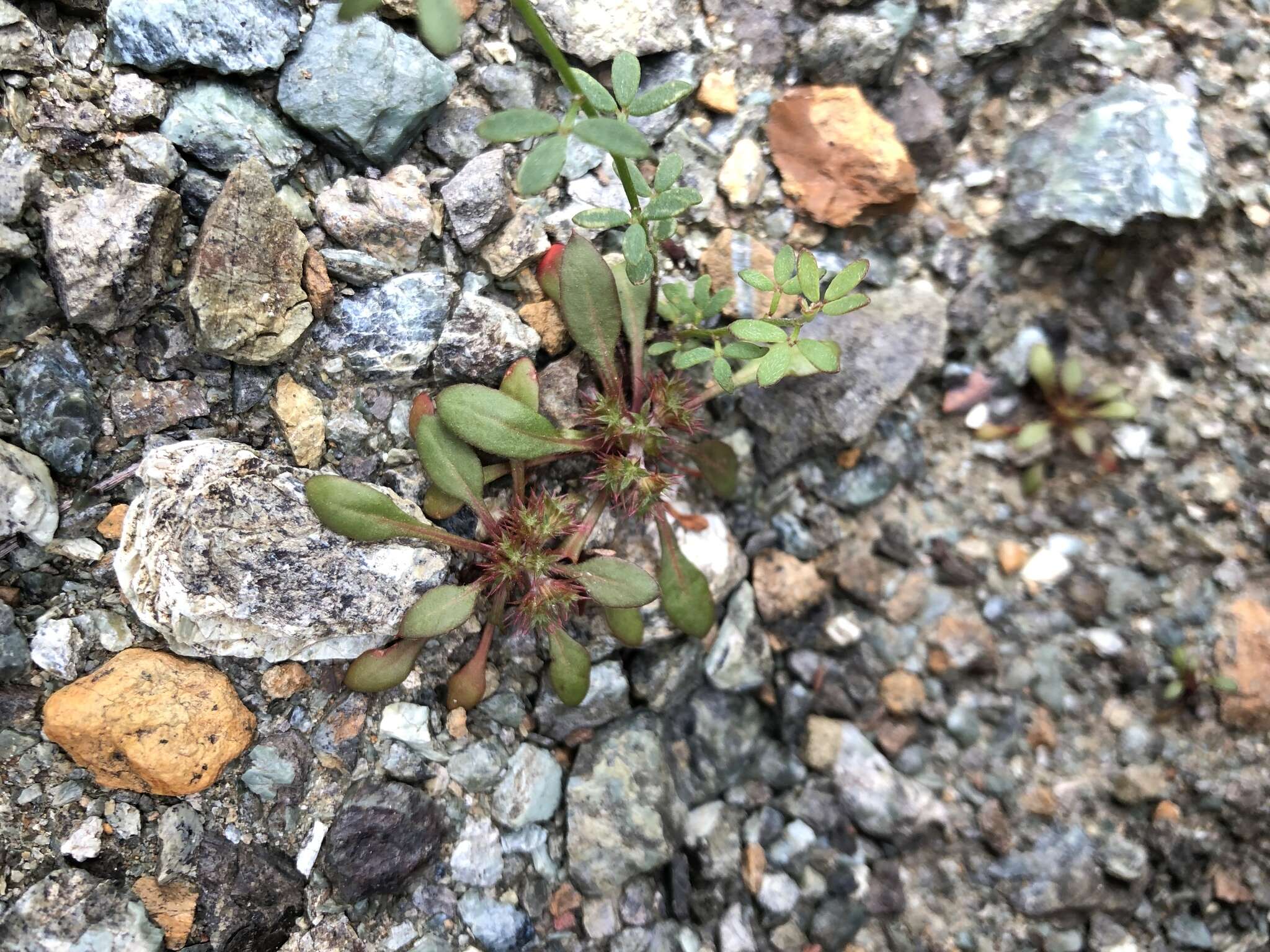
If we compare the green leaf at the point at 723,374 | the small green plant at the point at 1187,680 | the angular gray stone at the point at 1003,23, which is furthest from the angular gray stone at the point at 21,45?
the small green plant at the point at 1187,680

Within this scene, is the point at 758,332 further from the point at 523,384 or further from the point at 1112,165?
the point at 1112,165

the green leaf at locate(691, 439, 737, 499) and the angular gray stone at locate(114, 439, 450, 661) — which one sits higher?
the angular gray stone at locate(114, 439, 450, 661)

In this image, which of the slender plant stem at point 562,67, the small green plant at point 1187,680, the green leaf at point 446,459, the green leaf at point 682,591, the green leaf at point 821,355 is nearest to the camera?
the slender plant stem at point 562,67

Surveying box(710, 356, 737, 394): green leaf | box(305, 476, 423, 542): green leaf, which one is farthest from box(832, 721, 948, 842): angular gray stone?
box(305, 476, 423, 542): green leaf

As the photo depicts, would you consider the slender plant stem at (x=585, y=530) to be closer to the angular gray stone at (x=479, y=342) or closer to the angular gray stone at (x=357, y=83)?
the angular gray stone at (x=479, y=342)

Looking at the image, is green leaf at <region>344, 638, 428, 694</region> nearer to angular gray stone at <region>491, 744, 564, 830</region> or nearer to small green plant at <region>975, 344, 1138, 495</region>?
angular gray stone at <region>491, 744, 564, 830</region>

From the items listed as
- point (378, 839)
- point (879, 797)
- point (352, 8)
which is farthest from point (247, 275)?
point (879, 797)

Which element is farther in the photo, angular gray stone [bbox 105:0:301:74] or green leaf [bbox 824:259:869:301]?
green leaf [bbox 824:259:869:301]

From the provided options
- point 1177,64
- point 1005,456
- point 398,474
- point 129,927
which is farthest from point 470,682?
point 1177,64
